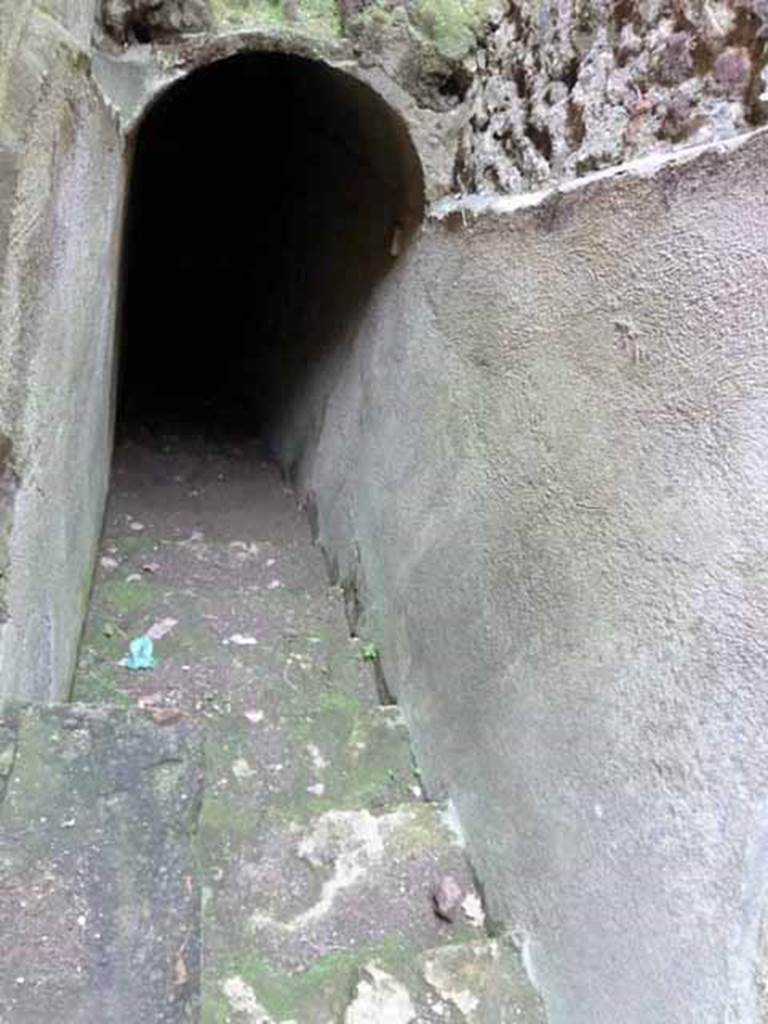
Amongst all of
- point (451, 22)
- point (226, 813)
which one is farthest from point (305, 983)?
point (451, 22)

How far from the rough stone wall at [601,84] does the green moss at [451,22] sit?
53 millimetres

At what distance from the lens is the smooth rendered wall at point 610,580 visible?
1.34 metres

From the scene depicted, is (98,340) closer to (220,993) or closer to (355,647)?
(355,647)

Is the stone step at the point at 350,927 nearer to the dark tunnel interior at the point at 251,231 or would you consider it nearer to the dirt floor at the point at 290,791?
the dirt floor at the point at 290,791

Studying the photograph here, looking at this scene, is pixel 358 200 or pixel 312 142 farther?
pixel 312 142

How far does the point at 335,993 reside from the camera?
1.88m

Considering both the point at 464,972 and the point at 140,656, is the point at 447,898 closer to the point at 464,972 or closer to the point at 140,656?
the point at 464,972

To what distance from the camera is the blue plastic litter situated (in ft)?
Answer: 9.68

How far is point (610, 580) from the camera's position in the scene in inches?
66.2

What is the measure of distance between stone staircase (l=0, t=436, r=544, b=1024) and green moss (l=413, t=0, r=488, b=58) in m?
2.03

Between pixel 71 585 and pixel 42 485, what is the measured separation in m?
0.81

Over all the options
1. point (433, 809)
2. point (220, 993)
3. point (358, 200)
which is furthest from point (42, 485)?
point (358, 200)

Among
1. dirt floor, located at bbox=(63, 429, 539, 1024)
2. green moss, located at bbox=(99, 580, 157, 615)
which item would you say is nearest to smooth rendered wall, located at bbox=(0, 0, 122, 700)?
dirt floor, located at bbox=(63, 429, 539, 1024)

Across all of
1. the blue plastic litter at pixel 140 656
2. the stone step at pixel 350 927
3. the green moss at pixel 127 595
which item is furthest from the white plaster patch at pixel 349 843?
the green moss at pixel 127 595
